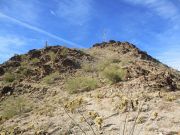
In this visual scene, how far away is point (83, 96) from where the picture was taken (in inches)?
616

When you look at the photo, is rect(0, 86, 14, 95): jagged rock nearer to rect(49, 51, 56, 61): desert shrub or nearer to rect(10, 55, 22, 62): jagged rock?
rect(49, 51, 56, 61): desert shrub

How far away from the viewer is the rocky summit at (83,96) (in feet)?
36.8

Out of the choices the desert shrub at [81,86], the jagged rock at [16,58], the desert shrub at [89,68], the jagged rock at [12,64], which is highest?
the jagged rock at [16,58]

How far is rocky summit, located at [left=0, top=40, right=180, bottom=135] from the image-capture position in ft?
36.8

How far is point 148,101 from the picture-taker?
12.7 meters

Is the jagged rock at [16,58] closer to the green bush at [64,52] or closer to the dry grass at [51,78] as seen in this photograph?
the green bush at [64,52]

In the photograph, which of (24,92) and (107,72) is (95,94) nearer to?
(107,72)

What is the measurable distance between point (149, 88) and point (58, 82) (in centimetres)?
748

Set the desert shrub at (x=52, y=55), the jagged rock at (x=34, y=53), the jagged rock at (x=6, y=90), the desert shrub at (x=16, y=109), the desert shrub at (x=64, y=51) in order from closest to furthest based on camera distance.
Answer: the desert shrub at (x=16, y=109)
the jagged rock at (x=6, y=90)
the desert shrub at (x=52, y=55)
the desert shrub at (x=64, y=51)
the jagged rock at (x=34, y=53)

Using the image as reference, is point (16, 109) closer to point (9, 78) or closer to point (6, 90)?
point (6, 90)

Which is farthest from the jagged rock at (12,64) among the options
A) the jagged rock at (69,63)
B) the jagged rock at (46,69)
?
the jagged rock at (69,63)

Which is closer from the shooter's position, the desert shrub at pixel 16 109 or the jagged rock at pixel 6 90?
the desert shrub at pixel 16 109

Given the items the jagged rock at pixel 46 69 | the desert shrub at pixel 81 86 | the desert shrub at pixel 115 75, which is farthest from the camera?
the jagged rock at pixel 46 69

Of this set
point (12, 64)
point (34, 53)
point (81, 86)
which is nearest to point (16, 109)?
point (81, 86)
